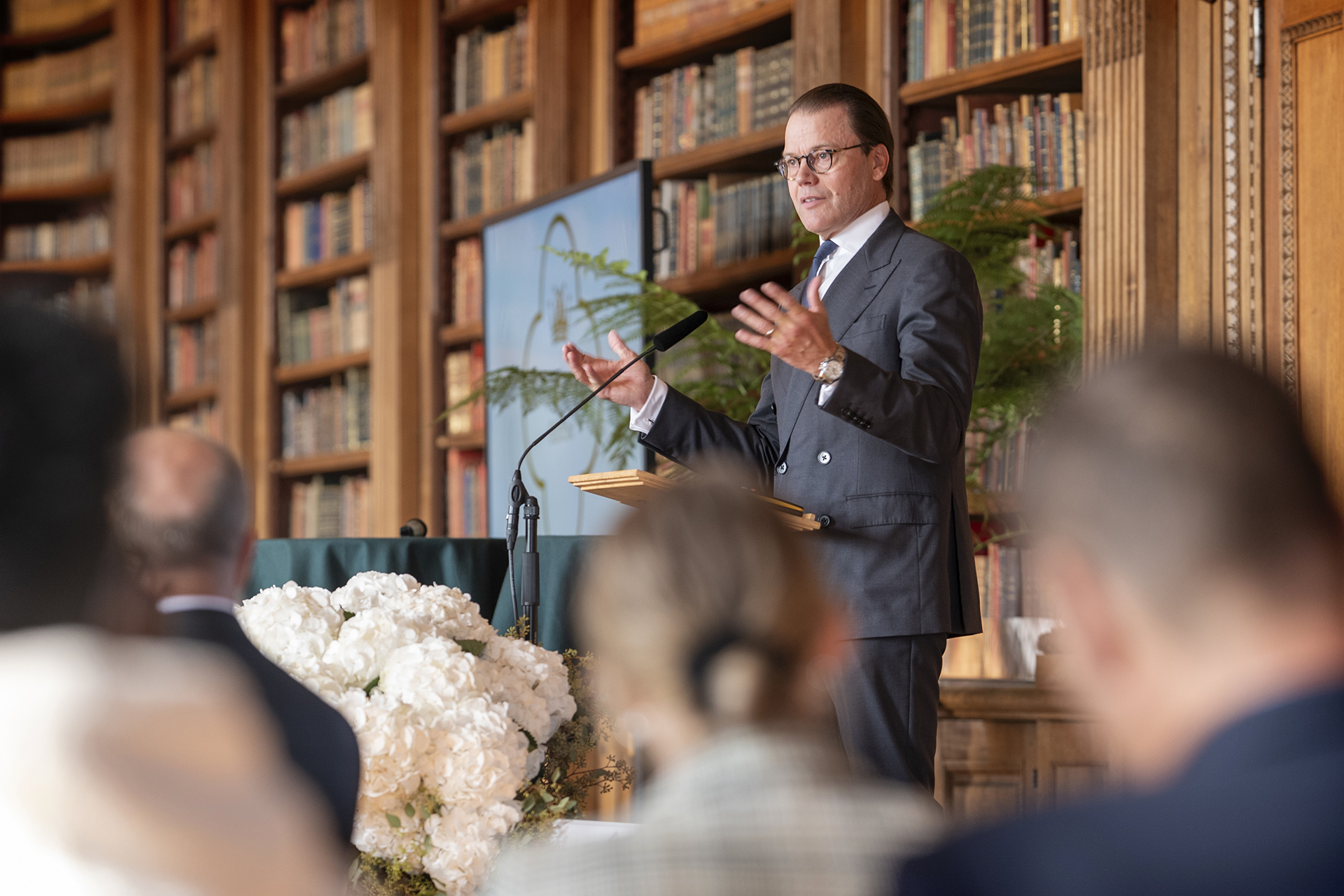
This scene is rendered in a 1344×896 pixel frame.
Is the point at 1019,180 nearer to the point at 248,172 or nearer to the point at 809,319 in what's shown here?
the point at 809,319

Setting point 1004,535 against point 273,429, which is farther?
point 273,429

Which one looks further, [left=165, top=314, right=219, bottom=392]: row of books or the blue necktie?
[left=165, top=314, right=219, bottom=392]: row of books

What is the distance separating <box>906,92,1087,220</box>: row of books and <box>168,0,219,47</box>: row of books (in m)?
3.65

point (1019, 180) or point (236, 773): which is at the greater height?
point (1019, 180)

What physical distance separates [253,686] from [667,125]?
334 cm

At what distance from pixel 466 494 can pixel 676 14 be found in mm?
1728

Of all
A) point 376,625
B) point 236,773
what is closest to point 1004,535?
point 376,625

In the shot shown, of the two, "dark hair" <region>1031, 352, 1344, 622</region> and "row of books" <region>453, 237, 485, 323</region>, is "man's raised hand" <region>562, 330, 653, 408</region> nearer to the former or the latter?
"dark hair" <region>1031, 352, 1344, 622</region>

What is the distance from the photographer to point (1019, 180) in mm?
3078

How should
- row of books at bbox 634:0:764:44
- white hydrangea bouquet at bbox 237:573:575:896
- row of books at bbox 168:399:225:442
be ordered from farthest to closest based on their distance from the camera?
1. row of books at bbox 168:399:225:442
2. row of books at bbox 634:0:764:44
3. white hydrangea bouquet at bbox 237:573:575:896

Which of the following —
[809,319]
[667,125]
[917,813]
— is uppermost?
[667,125]

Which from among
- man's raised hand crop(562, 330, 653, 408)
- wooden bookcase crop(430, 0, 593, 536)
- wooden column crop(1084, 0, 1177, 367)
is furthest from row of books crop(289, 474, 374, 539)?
man's raised hand crop(562, 330, 653, 408)

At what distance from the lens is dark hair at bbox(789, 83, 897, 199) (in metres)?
2.11

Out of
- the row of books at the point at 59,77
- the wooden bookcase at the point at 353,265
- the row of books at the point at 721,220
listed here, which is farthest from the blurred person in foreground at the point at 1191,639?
the row of books at the point at 59,77
